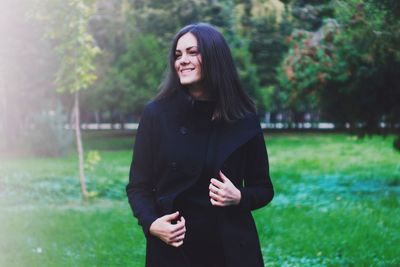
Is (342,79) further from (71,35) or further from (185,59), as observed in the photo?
(185,59)

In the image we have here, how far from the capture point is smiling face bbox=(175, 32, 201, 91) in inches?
103

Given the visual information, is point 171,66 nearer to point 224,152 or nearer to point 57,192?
point 224,152

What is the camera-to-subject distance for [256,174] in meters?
2.73

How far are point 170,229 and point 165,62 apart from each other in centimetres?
2587

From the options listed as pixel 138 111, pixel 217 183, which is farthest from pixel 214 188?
pixel 138 111

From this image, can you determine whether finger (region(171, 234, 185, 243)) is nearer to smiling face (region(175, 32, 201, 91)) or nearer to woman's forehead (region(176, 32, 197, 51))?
smiling face (region(175, 32, 201, 91))

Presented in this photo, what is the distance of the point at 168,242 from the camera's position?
247 cm

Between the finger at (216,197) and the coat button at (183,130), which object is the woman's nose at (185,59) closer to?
the coat button at (183,130)

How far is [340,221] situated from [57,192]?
6611 millimetres

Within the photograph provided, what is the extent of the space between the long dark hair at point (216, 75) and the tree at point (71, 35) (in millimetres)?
9908

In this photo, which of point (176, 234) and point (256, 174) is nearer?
point (176, 234)

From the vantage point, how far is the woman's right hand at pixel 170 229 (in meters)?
2.44

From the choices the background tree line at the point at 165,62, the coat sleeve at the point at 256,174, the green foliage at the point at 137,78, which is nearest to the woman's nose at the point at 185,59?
the coat sleeve at the point at 256,174

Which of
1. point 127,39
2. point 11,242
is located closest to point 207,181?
point 11,242
